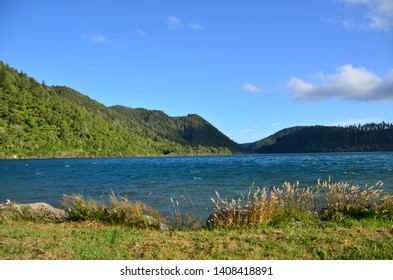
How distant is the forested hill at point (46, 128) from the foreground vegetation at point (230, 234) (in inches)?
5071

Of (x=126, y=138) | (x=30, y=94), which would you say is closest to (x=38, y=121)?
(x=30, y=94)

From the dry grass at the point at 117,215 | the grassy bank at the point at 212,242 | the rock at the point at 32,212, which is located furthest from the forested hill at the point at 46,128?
the grassy bank at the point at 212,242

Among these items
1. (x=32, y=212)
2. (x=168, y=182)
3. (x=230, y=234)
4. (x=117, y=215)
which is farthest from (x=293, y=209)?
(x=168, y=182)

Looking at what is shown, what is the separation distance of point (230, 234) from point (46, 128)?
149 m

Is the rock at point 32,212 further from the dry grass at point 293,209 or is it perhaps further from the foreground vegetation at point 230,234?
the dry grass at point 293,209

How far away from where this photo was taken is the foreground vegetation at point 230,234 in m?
6.78

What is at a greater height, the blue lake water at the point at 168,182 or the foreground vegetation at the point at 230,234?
the foreground vegetation at the point at 230,234

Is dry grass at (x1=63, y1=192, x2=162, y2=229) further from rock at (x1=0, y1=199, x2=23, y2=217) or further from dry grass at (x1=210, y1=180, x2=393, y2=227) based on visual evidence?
rock at (x1=0, y1=199, x2=23, y2=217)

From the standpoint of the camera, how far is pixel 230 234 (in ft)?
28.4

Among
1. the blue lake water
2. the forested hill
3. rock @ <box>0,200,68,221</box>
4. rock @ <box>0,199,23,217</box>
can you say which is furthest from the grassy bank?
the forested hill

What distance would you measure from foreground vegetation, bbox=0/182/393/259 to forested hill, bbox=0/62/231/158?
423 feet

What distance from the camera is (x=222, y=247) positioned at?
7.18 meters

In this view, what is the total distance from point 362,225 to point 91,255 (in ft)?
24.3

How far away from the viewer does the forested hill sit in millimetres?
129250
